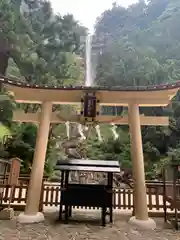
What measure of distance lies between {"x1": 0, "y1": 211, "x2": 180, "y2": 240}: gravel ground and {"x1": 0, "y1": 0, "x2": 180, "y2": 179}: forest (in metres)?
7.01

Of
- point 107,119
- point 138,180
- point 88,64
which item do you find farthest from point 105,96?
point 88,64

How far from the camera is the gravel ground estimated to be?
13.0 feet

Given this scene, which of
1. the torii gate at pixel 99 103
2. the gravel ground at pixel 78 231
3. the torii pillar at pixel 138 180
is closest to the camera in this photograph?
the gravel ground at pixel 78 231

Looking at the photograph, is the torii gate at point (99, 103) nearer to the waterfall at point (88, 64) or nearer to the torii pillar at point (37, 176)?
the torii pillar at point (37, 176)

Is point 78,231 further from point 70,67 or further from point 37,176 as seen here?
point 70,67

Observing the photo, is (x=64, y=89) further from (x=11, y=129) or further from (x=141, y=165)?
(x=11, y=129)

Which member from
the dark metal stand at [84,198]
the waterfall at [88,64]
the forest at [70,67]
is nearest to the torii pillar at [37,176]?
the dark metal stand at [84,198]

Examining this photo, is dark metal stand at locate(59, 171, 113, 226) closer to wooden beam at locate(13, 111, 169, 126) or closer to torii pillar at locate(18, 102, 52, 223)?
torii pillar at locate(18, 102, 52, 223)

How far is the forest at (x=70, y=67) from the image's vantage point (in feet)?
42.0

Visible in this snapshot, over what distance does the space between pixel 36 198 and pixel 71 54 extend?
1628 cm

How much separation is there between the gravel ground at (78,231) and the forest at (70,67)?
7.01m

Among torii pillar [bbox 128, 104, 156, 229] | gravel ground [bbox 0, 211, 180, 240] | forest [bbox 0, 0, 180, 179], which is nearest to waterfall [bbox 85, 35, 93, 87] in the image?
forest [bbox 0, 0, 180, 179]

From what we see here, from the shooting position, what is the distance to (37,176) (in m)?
5.17

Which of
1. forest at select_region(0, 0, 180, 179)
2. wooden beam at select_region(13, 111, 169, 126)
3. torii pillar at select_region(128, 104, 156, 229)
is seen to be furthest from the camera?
forest at select_region(0, 0, 180, 179)
